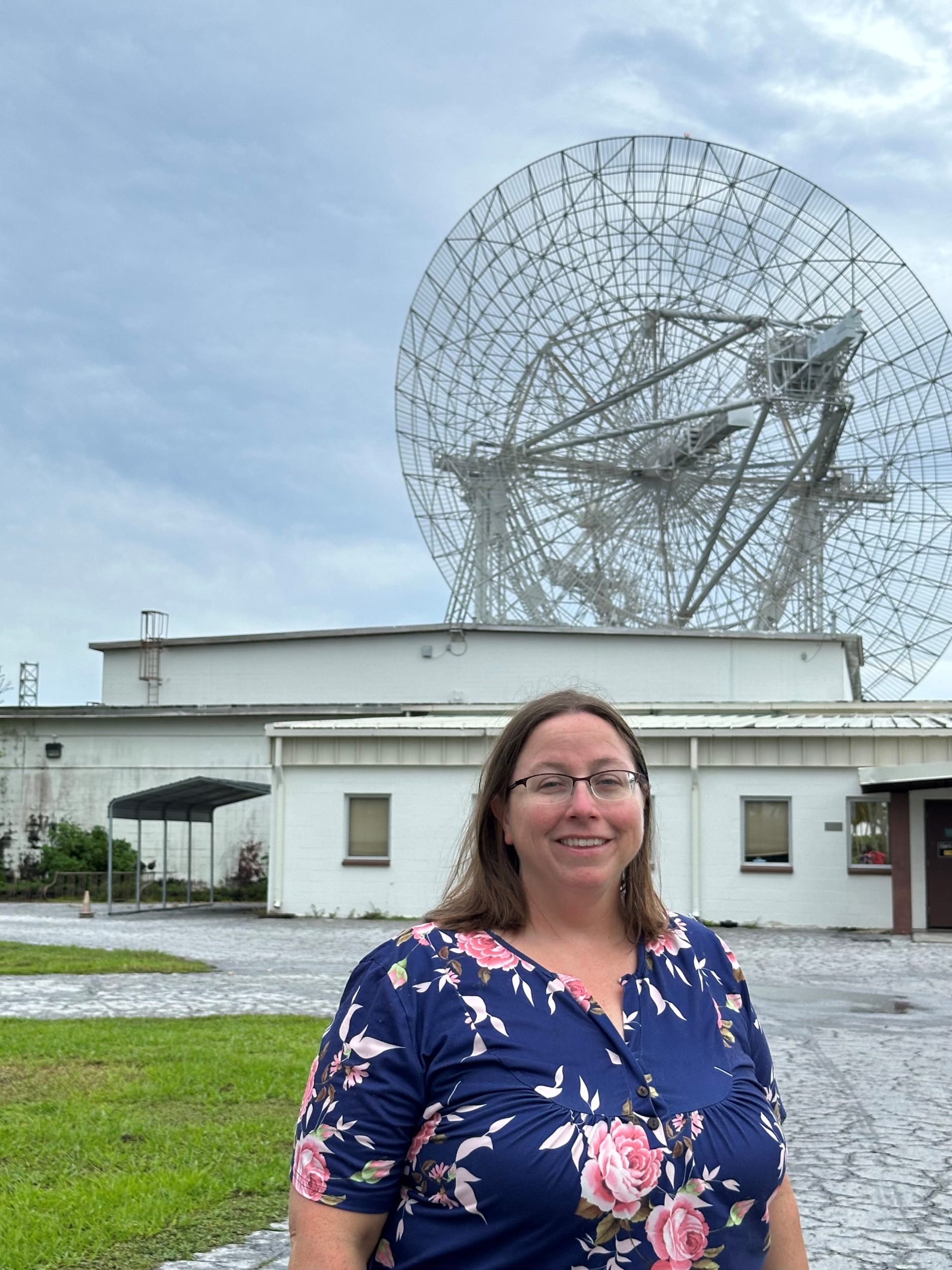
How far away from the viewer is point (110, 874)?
1111 inches

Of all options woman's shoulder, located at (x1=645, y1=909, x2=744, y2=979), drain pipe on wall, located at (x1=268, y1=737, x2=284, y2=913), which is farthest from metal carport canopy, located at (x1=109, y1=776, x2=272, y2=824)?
woman's shoulder, located at (x1=645, y1=909, x2=744, y2=979)

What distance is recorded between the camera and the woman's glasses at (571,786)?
318 cm

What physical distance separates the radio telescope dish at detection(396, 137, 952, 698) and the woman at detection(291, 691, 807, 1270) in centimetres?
3242

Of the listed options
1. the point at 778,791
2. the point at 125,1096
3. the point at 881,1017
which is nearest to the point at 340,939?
the point at 778,791

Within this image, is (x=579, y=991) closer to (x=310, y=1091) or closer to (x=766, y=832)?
(x=310, y=1091)

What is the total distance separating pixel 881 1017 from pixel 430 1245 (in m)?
11.8

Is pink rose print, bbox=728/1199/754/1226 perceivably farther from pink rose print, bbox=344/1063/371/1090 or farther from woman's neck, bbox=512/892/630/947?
pink rose print, bbox=344/1063/371/1090

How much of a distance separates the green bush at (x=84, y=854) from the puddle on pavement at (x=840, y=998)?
23601mm

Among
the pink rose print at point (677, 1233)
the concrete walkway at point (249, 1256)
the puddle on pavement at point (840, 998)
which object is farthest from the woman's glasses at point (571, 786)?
the puddle on pavement at point (840, 998)

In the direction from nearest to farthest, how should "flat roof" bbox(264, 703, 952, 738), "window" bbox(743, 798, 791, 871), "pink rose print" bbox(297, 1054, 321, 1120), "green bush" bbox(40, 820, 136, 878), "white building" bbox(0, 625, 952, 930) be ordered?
"pink rose print" bbox(297, 1054, 321, 1120) < "white building" bbox(0, 625, 952, 930) < "window" bbox(743, 798, 791, 871) < "flat roof" bbox(264, 703, 952, 738) < "green bush" bbox(40, 820, 136, 878)

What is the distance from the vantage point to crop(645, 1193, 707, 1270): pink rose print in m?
2.71

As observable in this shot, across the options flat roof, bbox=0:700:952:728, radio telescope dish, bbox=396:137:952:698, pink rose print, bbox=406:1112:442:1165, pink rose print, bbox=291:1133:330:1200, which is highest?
radio telescope dish, bbox=396:137:952:698

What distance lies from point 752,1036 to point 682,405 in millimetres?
35613

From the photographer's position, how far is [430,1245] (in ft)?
8.84
